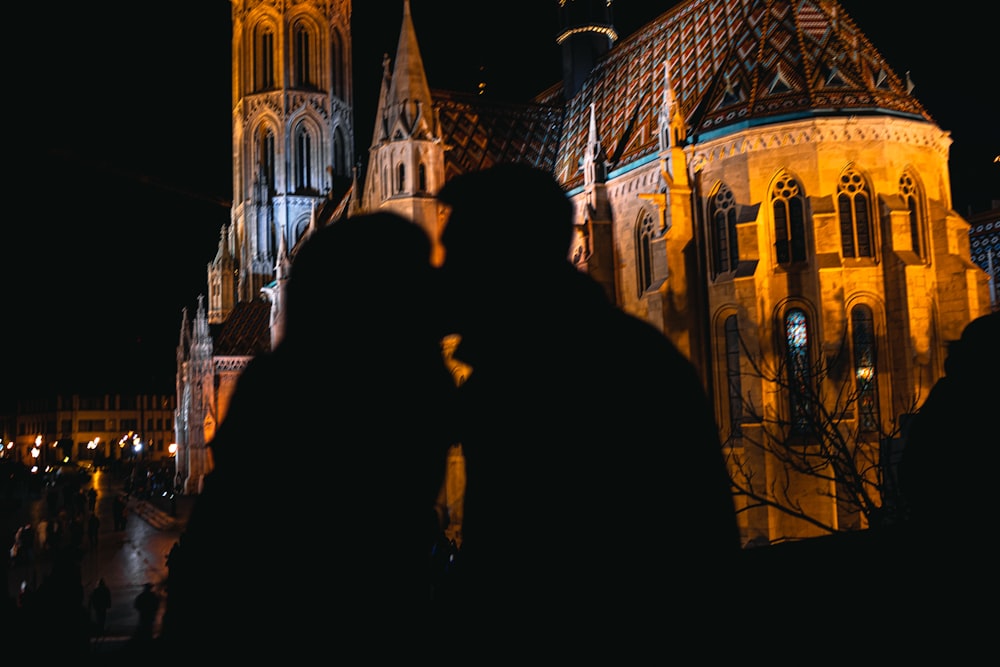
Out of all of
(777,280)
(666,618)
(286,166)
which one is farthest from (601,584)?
(286,166)

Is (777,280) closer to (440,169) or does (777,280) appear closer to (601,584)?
(440,169)

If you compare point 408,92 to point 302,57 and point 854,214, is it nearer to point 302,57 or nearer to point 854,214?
point 854,214

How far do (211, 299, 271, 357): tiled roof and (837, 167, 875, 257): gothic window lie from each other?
2827 cm

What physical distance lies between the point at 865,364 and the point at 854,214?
3.80m

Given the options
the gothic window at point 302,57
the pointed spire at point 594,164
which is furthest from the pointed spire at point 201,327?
the pointed spire at point 594,164

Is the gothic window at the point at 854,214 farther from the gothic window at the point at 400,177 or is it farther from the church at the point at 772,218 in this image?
the gothic window at the point at 400,177

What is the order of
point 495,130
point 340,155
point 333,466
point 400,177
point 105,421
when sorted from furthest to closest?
point 105,421 < point 340,155 < point 495,130 < point 400,177 < point 333,466

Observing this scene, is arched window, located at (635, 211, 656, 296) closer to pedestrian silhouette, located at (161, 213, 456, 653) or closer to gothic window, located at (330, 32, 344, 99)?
pedestrian silhouette, located at (161, 213, 456, 653)

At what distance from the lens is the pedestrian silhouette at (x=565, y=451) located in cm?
184

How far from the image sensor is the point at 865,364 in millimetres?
21812

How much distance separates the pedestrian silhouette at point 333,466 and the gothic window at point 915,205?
2340cm

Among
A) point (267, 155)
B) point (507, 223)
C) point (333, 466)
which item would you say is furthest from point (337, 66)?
point (333, 466)

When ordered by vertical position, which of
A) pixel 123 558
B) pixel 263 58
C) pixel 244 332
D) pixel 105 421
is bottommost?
pixel 123 558

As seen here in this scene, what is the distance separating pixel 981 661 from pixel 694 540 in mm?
1318
